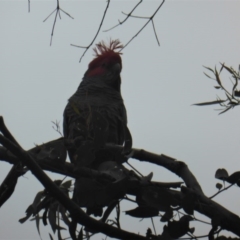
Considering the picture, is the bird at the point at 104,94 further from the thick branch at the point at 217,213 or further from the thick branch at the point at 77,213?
the thick branch at the point at 77,213

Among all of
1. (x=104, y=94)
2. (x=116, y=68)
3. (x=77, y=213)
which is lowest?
(x=77, y=213)

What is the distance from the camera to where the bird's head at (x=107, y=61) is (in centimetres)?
505

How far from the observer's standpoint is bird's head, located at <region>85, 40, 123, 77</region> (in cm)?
505

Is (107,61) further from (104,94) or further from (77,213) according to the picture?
(77,213)

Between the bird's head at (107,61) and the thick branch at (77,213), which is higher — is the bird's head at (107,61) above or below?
above

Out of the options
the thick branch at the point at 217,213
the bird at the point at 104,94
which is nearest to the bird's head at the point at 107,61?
the bird at the point at 104,94

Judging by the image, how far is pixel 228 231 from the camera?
138cm

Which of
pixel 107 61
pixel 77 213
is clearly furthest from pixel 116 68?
pixel 77 213

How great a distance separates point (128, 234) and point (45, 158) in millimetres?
454

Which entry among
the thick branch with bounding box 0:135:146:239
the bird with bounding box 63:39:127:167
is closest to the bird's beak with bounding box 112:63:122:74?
the bird with bounding box 63:39:127:167

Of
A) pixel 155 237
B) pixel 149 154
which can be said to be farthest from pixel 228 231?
pixel 149 154

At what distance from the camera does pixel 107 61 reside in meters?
5.11

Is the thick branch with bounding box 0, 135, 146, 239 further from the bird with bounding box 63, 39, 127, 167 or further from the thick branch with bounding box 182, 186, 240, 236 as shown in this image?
the bird with bounding box 63, 39, 127, 167

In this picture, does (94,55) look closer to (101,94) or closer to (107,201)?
(101,94)
